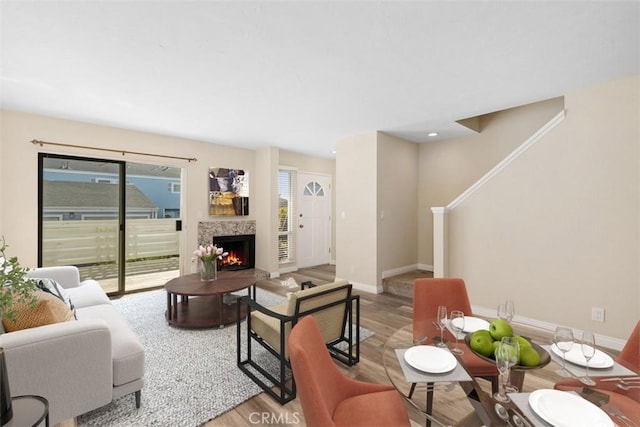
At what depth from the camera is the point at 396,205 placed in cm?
469

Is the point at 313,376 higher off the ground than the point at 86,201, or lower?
lower

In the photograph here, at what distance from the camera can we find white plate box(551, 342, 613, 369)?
1246 millimetres

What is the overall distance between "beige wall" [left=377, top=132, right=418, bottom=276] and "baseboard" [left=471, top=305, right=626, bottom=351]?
1.44 metres

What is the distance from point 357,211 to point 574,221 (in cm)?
262

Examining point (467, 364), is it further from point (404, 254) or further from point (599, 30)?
point (404, 254)

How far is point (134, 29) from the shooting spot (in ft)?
6.15

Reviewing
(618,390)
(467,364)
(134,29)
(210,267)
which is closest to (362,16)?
(134,29)

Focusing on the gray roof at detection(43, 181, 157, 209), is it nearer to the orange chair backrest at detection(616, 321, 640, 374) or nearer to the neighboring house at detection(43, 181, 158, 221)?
the neighboring house at detection(43, 181, 158, 221)

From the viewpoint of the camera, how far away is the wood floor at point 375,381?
3.72 ft

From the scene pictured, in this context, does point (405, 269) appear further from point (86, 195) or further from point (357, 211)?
point (86, 195)

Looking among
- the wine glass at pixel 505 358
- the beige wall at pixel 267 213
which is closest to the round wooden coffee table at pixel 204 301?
the beige wall at pixel 267 213

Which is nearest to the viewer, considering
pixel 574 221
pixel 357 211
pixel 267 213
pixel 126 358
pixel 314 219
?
pixel 126 358

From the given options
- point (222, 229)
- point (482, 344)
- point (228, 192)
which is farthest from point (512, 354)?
point (228, 192)

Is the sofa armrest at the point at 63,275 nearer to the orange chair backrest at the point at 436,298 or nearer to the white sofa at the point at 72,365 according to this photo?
the white sofa at the point at 72,365
